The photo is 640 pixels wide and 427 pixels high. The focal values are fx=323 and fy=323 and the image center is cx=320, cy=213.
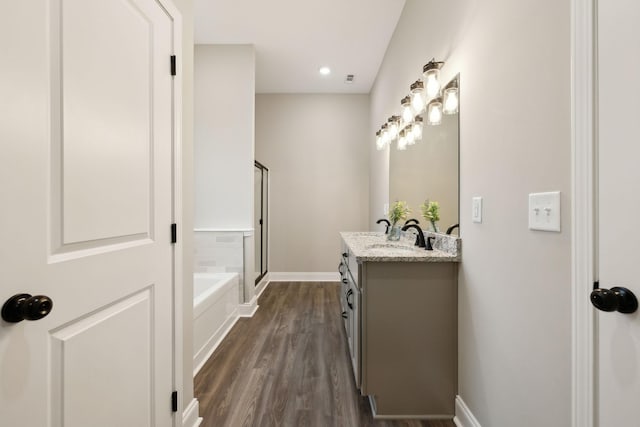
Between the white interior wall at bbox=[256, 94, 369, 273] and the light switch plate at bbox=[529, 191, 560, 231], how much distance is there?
3.94m

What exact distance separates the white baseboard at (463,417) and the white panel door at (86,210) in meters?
1.39

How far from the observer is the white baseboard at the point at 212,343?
2260mm

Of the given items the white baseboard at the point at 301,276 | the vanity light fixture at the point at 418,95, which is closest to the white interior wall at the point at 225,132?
the white baseboard at the point at 301,276

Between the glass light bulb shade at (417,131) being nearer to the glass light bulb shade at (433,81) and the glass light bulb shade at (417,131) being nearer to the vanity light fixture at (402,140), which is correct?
the vanity light fixture at (402,140)

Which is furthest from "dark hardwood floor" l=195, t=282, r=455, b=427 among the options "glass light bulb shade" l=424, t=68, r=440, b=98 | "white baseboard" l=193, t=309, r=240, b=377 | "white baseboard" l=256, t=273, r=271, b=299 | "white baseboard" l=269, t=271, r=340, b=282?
"glass light bulb shade" l=424, t=68, r=440, b=98

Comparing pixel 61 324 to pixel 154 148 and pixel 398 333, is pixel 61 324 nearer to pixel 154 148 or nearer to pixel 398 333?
pixel 154 148

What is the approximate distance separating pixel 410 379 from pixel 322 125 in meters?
4.04

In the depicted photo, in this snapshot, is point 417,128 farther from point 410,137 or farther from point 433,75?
point 433,75

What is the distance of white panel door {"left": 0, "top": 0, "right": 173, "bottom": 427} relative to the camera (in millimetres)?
724

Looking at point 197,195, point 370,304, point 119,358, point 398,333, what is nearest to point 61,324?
point 119,358

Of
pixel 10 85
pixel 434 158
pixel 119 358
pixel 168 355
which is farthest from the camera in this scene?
pixel 434 158

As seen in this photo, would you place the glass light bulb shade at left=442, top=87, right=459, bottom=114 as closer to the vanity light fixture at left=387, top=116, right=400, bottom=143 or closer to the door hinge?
the vanity light fixture at left=387, top=116, right=400, bottom=143

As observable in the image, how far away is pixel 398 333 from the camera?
66.6 inches

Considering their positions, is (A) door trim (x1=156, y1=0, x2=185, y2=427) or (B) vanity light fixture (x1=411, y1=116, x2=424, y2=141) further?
(B) vanity light fixture (x1=411, y1=116, x2=424, y2=141)
